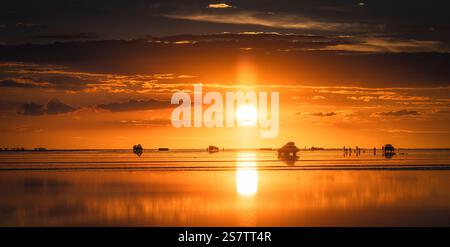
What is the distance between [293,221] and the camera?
2748cm

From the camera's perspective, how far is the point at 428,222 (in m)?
26.9
